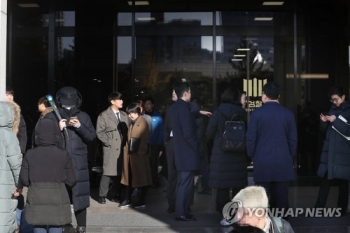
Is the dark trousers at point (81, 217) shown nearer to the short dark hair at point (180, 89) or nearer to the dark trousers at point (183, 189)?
the dark trousers at point (183, 189)

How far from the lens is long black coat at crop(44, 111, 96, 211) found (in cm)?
801

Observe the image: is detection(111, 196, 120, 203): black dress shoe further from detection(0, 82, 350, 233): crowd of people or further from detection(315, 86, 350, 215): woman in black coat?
detection(315, 86, 350, 215): woman in black coat

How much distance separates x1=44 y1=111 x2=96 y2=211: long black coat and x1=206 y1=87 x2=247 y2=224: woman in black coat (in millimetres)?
2098

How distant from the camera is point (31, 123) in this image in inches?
547

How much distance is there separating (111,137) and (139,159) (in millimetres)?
787

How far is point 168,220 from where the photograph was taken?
389 inches

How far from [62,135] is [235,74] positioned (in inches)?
276

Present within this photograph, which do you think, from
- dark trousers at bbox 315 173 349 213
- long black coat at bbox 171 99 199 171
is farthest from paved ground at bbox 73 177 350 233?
long black coat at bbox 171 99 199 171

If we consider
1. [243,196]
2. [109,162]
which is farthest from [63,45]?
[243,196]

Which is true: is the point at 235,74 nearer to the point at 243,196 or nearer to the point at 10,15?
the point at 10,15

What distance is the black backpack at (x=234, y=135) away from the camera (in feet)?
30.1

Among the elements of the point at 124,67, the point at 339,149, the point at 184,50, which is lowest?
the point at 339,149

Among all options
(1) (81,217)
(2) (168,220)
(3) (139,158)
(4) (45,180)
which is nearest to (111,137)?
(3) (139,158)

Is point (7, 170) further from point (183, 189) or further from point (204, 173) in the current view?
point (204, 173)
